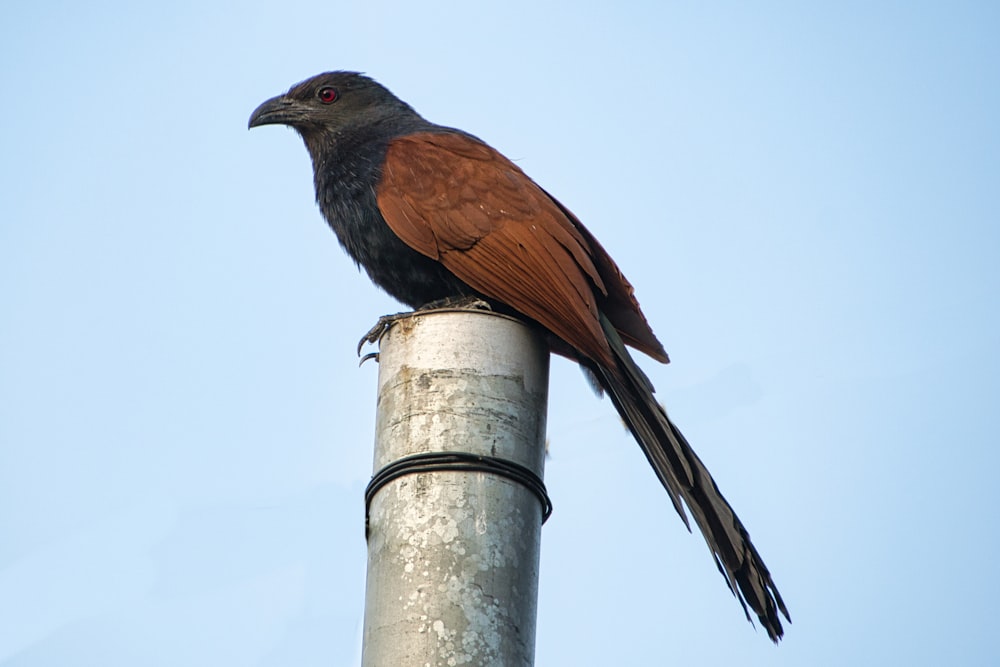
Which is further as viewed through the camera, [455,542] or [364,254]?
[364,254]

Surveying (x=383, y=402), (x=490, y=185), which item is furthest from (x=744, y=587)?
(x=490, y=185)

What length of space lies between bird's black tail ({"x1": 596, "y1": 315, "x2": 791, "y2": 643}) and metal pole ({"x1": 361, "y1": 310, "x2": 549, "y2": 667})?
2.68 feet

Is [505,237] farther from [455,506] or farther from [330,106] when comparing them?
[455,506]

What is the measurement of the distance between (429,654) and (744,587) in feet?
4.20

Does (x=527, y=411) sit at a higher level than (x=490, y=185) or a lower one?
lower

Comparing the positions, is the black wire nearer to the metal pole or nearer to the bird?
the metal pole

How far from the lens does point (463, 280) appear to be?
5.37m

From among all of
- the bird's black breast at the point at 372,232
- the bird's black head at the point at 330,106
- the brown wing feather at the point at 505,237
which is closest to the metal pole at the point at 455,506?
the brown wing feather at the point at 505,237

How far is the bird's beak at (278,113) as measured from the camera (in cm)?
729

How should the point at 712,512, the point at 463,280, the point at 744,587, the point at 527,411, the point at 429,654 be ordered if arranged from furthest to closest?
1. the point at 463,280
2. the point at 712,512
3. the point at 744,587
4. the point at 527,411
5. the point at 429,654

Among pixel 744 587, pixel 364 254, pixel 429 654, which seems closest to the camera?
pixel 429 654

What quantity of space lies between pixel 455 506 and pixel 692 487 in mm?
1314

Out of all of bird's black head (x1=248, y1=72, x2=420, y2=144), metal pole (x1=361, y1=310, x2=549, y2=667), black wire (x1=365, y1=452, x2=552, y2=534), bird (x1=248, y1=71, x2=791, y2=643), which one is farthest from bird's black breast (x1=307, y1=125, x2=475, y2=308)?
black wire (x1=365, y1=452, x2=552, y2=534)

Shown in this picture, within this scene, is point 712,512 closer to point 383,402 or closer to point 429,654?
point 383,402
